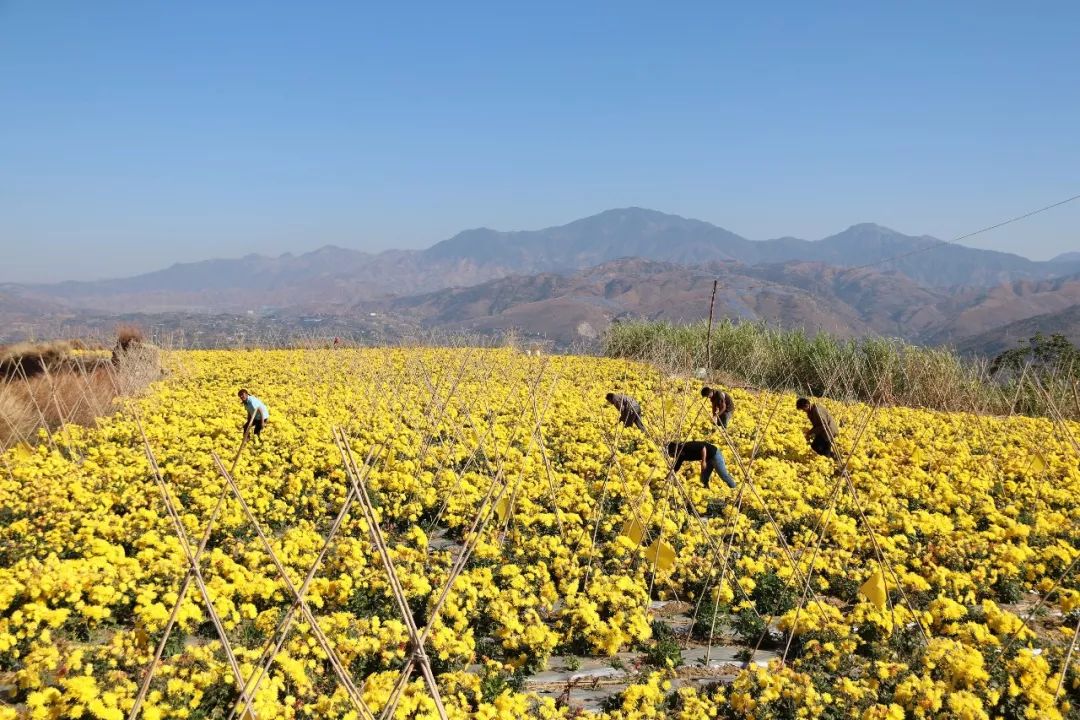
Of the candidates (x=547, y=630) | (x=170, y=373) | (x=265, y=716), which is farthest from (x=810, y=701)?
(x=170, y=373)

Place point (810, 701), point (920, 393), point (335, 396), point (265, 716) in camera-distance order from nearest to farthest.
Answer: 1. point (265, 716)
2. point (810, 701)
3. point (335, 396)
4. point (920, 393)

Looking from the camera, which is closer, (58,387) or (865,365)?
(58,387)

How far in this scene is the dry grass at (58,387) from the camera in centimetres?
1170

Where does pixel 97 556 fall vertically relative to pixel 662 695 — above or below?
above

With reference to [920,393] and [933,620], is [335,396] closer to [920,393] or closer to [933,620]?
→ [933,620]

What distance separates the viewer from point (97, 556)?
20.7 ft

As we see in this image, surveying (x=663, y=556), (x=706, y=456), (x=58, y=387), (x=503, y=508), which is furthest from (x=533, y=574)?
(x=58, y=387)

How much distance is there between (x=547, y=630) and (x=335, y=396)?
11.4 m

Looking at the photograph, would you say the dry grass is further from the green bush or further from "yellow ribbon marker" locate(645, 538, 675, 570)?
the green bush

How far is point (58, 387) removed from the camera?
14.1m

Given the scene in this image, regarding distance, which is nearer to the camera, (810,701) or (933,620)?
A: (810,701)

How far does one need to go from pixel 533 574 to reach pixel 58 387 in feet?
40.2

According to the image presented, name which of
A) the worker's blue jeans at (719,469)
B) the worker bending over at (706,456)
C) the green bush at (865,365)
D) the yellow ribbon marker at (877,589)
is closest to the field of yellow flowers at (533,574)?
the yellow ribbon marker at (877,589)

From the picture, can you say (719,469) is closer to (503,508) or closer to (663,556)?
(503,508)
